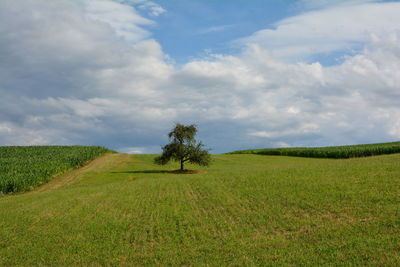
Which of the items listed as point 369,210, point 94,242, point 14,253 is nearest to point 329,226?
point 369,210

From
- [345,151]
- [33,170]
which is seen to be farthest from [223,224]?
[345,151]

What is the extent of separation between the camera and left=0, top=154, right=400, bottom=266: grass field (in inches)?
591

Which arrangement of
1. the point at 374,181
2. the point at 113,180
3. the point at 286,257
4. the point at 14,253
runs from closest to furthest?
the point at 286,257 → the point at 14,253 → the point at 374,181 → the point at 113,180

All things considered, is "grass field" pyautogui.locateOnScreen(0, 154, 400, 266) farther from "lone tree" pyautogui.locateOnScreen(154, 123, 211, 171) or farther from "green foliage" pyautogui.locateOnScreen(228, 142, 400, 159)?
"green foliage" pyautogui.locateOnScreen(228, 142, 400, 159)

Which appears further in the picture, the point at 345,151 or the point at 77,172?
the point at 345,151

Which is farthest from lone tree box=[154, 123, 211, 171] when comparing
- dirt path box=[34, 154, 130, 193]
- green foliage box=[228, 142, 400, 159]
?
green foliage box=[228, 142, 400, 159]

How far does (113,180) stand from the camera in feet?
140

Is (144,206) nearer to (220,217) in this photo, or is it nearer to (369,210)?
(220,217)

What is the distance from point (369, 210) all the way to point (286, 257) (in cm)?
786

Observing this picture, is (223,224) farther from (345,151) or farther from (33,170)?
(345,151)

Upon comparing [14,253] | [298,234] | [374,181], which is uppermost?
[374,181]

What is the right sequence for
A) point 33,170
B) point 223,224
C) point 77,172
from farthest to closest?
point 77,172, point 33,170, point 223,224

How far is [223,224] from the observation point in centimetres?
1956

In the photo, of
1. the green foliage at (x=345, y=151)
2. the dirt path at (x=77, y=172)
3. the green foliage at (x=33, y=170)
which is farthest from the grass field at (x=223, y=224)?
the green foliage at (x=345, y=151)
